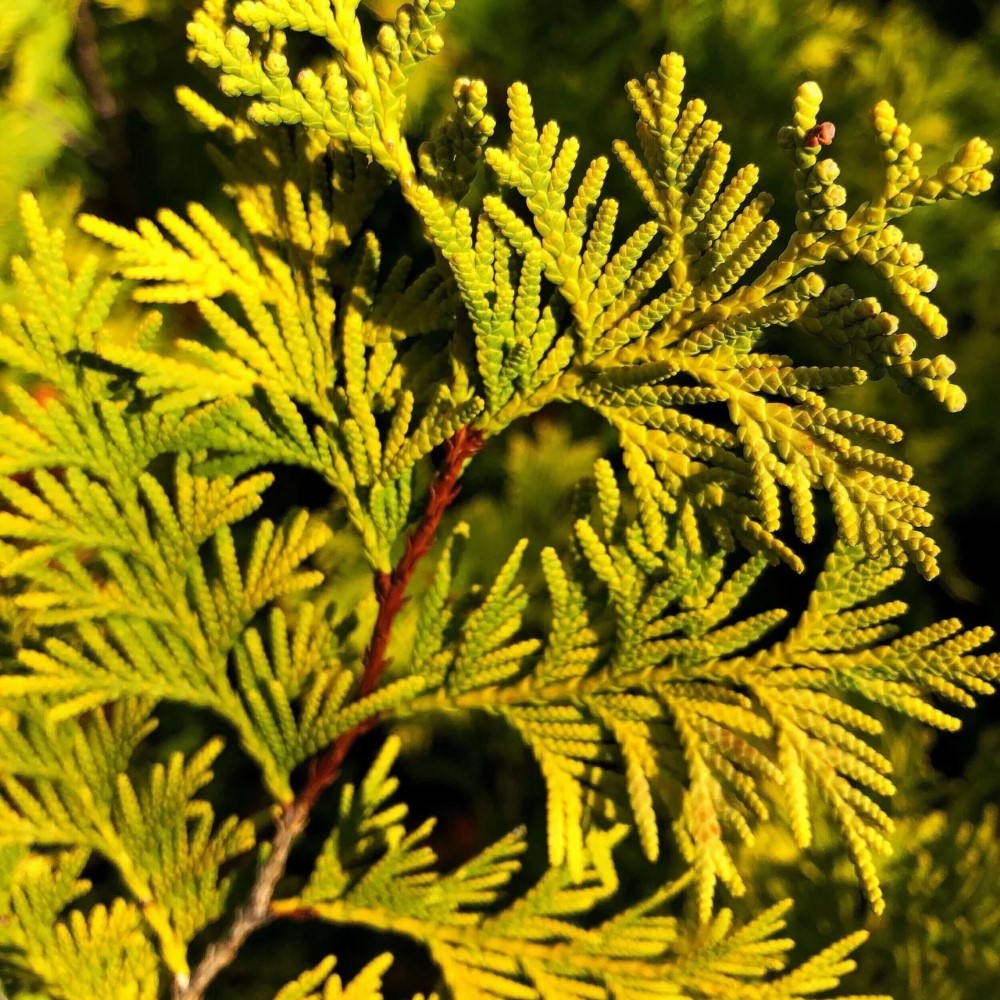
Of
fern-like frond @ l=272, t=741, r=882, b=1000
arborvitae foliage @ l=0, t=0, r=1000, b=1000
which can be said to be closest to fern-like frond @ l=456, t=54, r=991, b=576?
arborvitae foliage @ l=0, t=0, r=1000, b=1000

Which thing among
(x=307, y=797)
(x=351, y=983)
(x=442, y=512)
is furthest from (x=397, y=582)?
(x=351, y=983)

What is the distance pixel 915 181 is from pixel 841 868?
1.10 m

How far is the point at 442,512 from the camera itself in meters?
0.98

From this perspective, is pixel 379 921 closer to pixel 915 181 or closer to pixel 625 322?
pixel 625 322

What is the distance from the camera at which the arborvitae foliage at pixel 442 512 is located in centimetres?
76

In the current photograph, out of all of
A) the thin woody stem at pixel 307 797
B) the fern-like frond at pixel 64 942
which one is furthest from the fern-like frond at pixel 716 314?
the fern-like frond at pixel 64 942

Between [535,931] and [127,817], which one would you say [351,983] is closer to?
[535,931]

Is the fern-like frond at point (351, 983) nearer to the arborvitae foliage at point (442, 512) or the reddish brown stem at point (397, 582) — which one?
the arborvitae foliage at point (442, 512)

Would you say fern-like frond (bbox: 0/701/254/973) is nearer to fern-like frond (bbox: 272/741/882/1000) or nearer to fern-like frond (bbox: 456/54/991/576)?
fern-like frond (bbox: 272/741/882/1000)

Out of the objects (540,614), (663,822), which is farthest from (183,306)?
(663,822)

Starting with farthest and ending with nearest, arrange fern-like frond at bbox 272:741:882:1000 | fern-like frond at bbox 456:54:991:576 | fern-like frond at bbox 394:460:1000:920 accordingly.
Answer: fern-like frond at bbox 272:741:882:1000, fern-like frond at bbox 394:460:1000:920, fern-like frond at bbox 456:54:991:576

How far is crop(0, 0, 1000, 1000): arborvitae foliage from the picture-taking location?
2.49ft

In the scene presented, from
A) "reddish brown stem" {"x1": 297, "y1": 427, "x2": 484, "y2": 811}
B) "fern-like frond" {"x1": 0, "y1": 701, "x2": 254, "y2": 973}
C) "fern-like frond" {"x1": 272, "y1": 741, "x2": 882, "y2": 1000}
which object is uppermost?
"reddish brown stem" {"x1": 297, "y1": 427, "x2": 484, "y2": 811}

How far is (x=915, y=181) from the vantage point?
2.25ft
